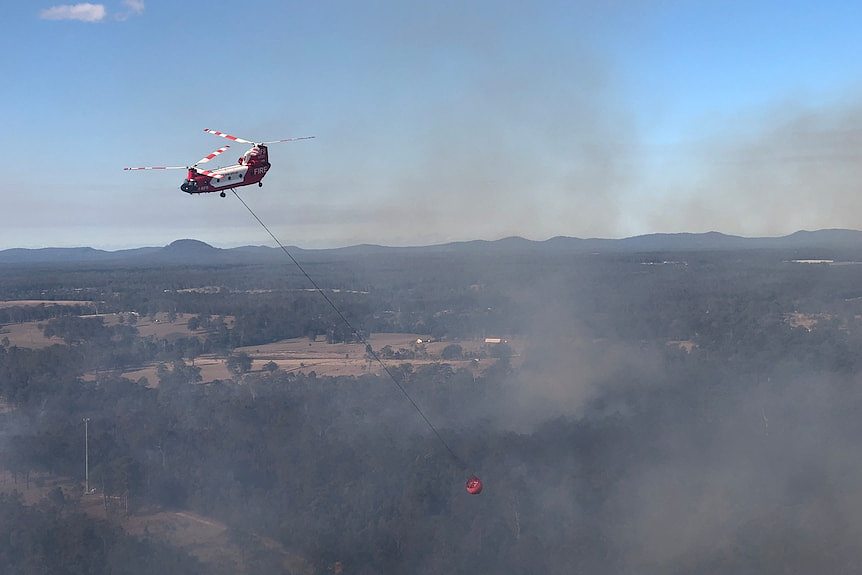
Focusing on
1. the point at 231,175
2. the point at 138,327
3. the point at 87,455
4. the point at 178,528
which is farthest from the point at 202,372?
the point at 231,175

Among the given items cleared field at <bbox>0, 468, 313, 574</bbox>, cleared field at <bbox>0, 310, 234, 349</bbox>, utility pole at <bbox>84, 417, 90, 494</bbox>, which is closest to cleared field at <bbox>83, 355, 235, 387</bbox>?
cleared field at <bbox>0, 310, 234, 349</bbox>

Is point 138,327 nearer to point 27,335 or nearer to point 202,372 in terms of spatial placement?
point 27,335

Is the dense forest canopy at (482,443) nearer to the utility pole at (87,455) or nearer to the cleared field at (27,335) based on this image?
the utility pole at (87,455)

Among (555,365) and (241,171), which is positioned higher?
(241,171)

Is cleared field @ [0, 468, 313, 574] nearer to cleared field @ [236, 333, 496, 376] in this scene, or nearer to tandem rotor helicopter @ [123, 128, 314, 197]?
tandem rotor helicopter @ [123, 128, 314, 197]

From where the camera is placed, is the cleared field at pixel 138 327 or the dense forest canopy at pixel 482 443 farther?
the cleared field at pixel 138 327

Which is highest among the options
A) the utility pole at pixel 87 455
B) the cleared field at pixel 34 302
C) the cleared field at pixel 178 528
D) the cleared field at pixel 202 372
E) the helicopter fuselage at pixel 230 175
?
the helicopter fuselage at pixel 230 175

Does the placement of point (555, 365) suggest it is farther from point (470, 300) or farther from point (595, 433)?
point (470, 300)

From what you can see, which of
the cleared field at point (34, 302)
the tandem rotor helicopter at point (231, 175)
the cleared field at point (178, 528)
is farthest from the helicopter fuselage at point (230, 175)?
the cleared field at point (34, 302)

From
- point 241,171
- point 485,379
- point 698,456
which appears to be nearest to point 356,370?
point 485,379
